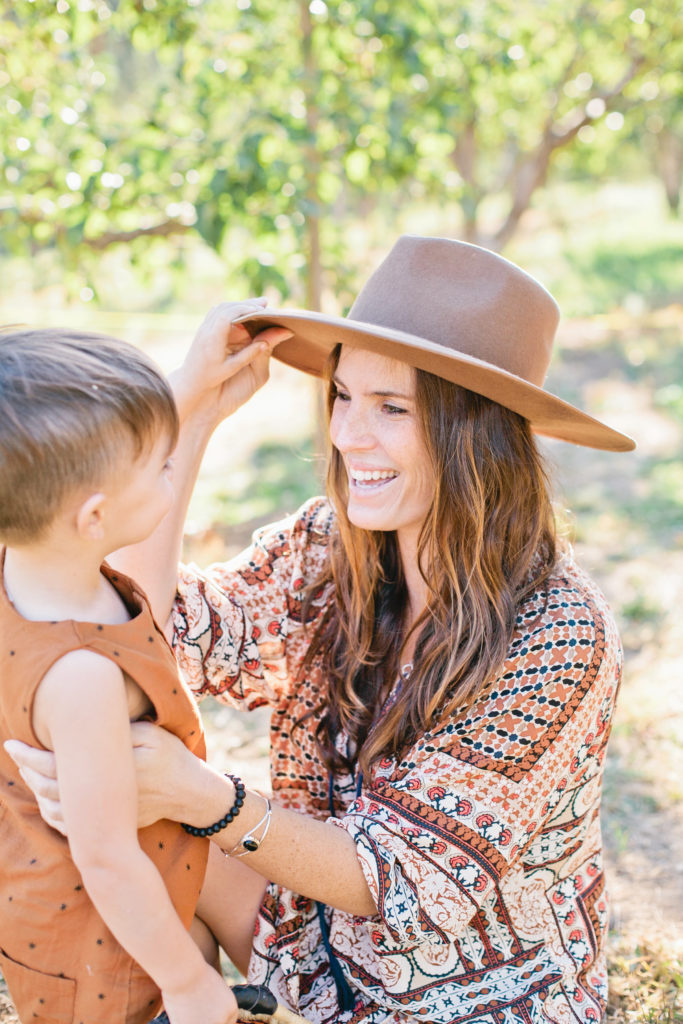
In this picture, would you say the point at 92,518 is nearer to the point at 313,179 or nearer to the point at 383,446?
the point at 383,446

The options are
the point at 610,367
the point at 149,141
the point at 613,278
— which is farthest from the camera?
the point at 613,278

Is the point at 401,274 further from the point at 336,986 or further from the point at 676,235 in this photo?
the point at 676,235

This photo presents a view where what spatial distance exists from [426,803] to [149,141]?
3248 mm

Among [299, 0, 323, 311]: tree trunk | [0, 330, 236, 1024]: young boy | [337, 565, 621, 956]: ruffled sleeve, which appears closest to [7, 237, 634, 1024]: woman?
[337, 565, 621, 956]: ruffled sleeve

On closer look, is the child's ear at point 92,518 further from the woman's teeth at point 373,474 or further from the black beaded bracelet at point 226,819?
the woman's teeth at point 373,474

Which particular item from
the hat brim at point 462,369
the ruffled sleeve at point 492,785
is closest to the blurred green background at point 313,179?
the hat brim at point 462,369

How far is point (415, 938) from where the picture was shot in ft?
5.66

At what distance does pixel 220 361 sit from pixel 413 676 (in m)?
0.80

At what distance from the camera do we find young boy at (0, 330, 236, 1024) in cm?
133

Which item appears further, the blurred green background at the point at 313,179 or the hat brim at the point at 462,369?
the blurred green background at the point at 313,179

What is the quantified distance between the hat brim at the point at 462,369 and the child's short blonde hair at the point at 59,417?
0.60m

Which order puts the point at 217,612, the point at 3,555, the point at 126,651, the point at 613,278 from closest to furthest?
the point at 126,651 < the point at 3,555 < the point at 217,612 < the point at 613,278

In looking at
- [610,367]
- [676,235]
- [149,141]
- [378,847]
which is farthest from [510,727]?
[676,235]

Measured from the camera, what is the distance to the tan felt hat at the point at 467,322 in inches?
75.4
